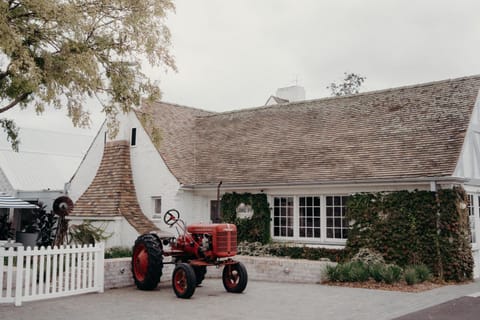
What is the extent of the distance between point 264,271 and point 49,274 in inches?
247

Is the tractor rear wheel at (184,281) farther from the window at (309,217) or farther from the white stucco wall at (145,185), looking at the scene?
the white stucco wall at (145,185)

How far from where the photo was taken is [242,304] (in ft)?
34.7

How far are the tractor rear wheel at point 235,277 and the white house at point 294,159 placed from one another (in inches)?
140

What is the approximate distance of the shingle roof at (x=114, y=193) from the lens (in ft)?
64.8

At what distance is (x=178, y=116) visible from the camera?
23.5m

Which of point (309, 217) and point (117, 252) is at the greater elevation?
point (309, 217)

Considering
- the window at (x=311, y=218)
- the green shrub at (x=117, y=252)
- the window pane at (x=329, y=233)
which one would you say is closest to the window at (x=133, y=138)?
the green shrub at (x=117, y=252)

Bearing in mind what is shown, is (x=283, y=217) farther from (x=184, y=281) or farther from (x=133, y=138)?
(x=133, y=138)

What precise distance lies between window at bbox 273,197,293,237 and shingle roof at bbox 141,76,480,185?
3.26 ft

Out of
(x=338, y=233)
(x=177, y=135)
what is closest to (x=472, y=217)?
(x=338, y=233)

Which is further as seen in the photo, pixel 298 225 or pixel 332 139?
pixel 332 139

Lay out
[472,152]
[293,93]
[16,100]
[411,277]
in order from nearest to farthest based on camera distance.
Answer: [16,100]
[411,277]
[472,152]
[293,93]

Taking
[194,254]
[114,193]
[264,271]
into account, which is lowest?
[264,271]

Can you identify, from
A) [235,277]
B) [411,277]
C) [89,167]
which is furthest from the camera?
[89,167]
